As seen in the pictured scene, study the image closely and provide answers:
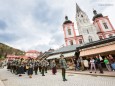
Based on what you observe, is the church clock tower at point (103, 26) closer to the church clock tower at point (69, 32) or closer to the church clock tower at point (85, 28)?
the church clock tower at point (85, 28)

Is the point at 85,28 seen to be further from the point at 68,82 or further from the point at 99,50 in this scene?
the point at 68,82

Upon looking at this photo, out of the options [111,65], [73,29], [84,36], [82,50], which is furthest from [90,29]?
[111,65]

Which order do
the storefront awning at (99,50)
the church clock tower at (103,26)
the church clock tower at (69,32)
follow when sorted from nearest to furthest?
the storefront awning at (99,50)
the church clock tower at (103,26)
the church clock tower at (69,32)

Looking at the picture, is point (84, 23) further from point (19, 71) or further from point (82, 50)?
point (19, 71)

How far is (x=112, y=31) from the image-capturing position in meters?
49.6

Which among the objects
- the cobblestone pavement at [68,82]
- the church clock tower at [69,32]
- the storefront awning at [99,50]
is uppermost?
the church clock tower at [69,32]

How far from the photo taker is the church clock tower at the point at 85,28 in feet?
161

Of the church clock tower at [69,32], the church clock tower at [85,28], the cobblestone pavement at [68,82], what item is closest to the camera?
the cobblestone pavement at [68,82]

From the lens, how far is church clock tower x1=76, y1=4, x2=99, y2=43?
4919 cm

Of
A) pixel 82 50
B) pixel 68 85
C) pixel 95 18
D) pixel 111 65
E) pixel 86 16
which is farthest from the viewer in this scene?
pixel 86 16

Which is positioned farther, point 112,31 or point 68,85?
point 112,31

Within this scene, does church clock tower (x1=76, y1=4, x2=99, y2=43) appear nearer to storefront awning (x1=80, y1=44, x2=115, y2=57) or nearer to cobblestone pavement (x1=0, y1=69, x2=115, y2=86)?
storefront awning (x1=80, y1=44, x2=115, y2=57)

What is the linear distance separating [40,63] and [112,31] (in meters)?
43.5

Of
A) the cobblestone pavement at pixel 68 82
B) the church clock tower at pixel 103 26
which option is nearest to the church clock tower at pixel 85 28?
the church clock tower at pixel 103 26
